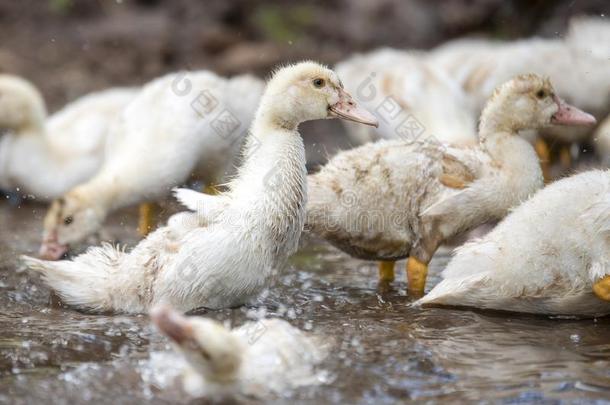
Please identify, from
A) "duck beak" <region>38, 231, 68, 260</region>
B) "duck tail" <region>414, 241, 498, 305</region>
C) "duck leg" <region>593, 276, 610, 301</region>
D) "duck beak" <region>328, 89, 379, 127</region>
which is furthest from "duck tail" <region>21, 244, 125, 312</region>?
"duck leg" <region>593, 276, 610, 301</region>

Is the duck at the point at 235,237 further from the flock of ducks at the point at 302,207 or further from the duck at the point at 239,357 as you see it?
the duck at the point at 239,357

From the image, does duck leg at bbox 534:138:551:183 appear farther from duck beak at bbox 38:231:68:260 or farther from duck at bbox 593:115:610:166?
duck beak at bbox 38:231:68:260

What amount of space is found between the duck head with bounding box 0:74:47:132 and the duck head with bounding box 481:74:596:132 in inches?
171

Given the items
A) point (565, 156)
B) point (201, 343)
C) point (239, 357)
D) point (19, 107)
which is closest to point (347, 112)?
point (239, 357)

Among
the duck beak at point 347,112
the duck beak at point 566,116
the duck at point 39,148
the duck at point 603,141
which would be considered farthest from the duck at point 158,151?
the duck at point 603,141

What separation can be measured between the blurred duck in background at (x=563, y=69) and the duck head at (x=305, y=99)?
11.8ft

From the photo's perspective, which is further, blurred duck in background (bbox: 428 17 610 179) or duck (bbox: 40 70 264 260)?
blurred duck in background (bbox: 428 17 610 179)

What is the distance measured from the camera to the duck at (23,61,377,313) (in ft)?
18.1

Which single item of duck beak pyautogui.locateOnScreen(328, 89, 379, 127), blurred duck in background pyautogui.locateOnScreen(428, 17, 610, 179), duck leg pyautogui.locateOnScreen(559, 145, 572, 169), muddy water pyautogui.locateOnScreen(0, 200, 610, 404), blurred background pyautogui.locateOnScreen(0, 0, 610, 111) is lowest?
muddy water pyautogui.locateOnScreen(0, 200, 610, 404)

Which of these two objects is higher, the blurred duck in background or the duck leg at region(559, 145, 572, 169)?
the blurred duck in background

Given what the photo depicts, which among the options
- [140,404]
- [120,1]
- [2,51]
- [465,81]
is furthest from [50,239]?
[120,1]

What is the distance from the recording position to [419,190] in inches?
253

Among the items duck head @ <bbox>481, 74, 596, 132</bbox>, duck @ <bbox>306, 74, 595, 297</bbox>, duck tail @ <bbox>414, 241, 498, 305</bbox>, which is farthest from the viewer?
duck head @ <bbox>481, 74, 596, 132</bbox>

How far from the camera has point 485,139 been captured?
21.8 ft
